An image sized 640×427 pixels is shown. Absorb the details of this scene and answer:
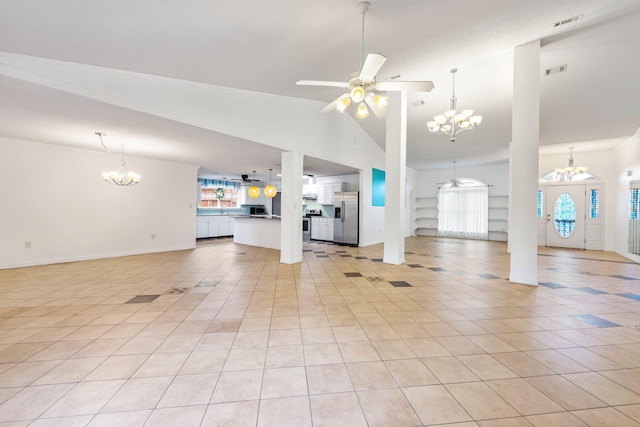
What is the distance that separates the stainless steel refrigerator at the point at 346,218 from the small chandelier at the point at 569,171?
6238 mm

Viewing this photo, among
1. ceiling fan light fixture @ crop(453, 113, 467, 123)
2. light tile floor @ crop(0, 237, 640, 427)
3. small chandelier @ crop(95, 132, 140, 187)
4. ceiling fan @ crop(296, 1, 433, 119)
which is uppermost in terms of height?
ceiling fan light fixture @ crop(453, 113, 467, 123)

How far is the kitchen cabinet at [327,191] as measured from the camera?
961 centimetres

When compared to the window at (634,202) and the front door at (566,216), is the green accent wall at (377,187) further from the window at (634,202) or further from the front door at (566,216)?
the window at (634,202)

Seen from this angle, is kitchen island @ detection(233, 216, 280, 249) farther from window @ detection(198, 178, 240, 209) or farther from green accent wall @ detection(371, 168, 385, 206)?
window @ detection(198, 178, 240, 209)

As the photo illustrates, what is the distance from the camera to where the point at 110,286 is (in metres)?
3.85

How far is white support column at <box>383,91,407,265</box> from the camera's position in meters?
5.42

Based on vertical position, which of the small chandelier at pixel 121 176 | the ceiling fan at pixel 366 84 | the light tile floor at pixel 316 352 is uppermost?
the ceiling fan at pixel 366 84

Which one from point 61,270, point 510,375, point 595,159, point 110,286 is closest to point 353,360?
point 510,375

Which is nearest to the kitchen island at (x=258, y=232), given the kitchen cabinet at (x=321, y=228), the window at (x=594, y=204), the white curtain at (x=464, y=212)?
the kitchen cabinet at (x=321, y=228)

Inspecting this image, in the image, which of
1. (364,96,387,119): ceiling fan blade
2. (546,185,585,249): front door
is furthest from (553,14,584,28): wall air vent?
(546,185,585,249): front door

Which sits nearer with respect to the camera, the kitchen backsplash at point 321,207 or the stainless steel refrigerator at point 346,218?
the stainless steel refrigerator at point 346,218

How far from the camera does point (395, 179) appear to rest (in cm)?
545

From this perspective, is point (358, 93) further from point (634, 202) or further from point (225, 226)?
point (225, 226)

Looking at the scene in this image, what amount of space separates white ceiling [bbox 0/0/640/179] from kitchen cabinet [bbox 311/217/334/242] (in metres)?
4.04
